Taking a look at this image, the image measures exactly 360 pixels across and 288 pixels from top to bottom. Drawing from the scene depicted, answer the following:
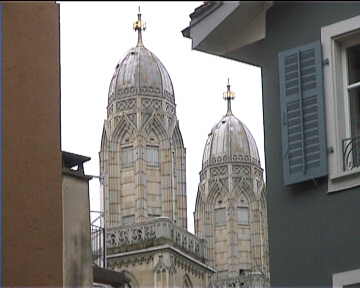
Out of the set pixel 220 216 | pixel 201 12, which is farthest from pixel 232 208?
pixel 201 12

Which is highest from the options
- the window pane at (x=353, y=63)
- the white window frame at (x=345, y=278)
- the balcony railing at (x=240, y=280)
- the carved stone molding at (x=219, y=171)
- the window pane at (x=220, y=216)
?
the carved stone molding at (x=219, y=171)

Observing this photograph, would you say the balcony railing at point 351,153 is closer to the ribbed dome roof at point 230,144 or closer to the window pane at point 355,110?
the window pane at point 355,110

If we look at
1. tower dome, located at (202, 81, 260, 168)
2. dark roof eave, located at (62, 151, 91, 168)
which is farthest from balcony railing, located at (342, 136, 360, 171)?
tower dome, located at (202, 81, 260, 168)

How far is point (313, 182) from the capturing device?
14867 mm

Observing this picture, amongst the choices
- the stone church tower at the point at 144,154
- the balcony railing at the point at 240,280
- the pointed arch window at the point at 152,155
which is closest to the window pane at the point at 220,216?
the balcony railing at the point at 240,280

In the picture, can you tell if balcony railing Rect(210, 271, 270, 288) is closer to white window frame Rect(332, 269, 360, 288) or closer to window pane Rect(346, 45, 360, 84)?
window pane Rect(346, 45, 360, 84)

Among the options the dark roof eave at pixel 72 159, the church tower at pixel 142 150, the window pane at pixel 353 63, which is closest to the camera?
the window pane at pixel 353 63

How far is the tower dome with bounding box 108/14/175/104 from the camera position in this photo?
7731 cm

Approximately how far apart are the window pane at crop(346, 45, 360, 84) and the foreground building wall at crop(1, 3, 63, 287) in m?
2.87

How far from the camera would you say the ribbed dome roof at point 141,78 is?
77.3m

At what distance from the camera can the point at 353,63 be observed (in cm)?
1517

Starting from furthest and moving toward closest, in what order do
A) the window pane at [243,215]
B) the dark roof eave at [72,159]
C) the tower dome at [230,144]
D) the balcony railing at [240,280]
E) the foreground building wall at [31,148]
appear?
1. the tower dome at [230,144]
2. the window pane at [243,215]
3. the balcony railing at [240,280]
4. the dark roof eave at [72,159]
5. the foreground building wall at [31,148]

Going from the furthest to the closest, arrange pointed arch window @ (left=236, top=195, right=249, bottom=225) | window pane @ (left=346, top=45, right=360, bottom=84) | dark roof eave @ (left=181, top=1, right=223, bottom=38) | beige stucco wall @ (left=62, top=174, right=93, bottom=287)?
pointed arch window @ (left=236, top=195, right=249, bottom=225) → beige stucco wall @ (left=62, top=174, right=93, bottom=287) → dark roof eave @ (left=181, top=1, right=223, bottom=38) → window pane @ (left=346, top=45, right=360, bottom=84)

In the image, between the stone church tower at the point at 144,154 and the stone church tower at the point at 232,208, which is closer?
the stone church tower at the point at 144,154
